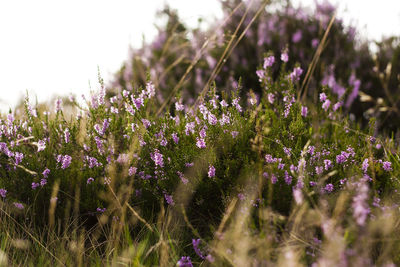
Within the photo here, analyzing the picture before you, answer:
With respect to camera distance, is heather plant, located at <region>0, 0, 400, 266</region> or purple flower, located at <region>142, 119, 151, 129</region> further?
purple flower, located at <region>142, 119, 151, 129</region>

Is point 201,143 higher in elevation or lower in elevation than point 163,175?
higher

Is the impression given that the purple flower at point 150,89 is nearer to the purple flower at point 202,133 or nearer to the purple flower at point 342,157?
the purple flower at point 202,133

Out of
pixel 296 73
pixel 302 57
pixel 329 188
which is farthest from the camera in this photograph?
pixel 302 57

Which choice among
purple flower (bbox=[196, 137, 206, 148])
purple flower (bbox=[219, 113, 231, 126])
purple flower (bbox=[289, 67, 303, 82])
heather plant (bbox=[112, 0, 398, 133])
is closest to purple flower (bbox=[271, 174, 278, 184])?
purple flower (bbox=[196, 137, 206, 148])

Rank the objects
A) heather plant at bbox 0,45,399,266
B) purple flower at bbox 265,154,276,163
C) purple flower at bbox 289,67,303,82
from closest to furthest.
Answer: heather plant at bbox 0,45,399,266
purple flower at bbox 265,154,276,163
purple flower at bbox 289,67,303,82

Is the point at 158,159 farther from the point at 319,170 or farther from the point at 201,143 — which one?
the point at 319,170

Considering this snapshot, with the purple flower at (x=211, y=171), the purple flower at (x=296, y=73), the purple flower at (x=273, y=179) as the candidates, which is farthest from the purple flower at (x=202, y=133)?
the purple flower at (x=296, y=73)

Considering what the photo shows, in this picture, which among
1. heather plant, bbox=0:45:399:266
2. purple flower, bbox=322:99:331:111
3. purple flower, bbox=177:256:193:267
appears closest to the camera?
purple flower, bbox=177:256:193:267

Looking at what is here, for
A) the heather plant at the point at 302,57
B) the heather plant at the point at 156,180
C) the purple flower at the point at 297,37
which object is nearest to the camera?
the heather plant at the point at 156,180

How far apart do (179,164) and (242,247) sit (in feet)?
3.48

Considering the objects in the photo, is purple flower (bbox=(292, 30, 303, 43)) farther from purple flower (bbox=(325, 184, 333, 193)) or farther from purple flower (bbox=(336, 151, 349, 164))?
purple flower (bbox=(325, 184, 333, 193))

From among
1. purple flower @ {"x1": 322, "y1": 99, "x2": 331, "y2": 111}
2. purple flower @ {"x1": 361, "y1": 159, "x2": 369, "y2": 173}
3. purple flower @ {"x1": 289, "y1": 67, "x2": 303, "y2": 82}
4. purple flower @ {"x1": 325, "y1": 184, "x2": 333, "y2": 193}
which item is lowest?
purple flower @ {"x1": 325, "y1": 184, "x2": 333, "y2": 193}

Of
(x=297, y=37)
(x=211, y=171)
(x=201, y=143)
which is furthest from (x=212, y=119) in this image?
(x=297, y=37)

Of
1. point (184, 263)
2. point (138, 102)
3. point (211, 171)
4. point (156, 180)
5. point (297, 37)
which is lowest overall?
point (184, 263)
